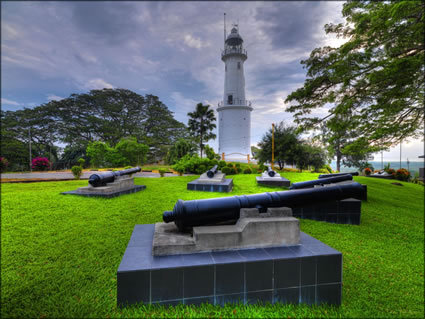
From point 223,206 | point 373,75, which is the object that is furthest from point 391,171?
point 223,206

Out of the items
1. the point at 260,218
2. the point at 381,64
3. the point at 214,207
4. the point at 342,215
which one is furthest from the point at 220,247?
the point at 381,64

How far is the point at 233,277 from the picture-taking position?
1.99m

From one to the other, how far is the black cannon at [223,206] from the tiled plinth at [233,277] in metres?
0.38

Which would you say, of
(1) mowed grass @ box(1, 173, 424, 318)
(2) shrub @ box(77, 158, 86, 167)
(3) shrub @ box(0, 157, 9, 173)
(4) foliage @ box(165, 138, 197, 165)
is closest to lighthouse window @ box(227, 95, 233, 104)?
(4) foliage @ box(165, 138, 197, 165)

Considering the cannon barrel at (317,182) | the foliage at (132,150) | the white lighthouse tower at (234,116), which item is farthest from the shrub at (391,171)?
the foliage at (132,150)

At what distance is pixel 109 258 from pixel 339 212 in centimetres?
521

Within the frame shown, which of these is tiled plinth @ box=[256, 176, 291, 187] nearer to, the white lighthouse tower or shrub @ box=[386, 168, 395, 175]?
the white lighthouse tower

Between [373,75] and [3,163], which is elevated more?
[373,75]

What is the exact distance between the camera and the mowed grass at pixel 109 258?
1.93m

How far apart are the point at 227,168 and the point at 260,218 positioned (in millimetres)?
Answer: 7563

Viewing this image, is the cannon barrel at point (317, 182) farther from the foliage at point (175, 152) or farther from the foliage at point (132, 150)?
the foliage at point (132, 150)

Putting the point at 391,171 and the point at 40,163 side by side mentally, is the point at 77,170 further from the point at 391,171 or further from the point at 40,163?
the point at 391,171

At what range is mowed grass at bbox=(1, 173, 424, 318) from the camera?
1929 millimetres

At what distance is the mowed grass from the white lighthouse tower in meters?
12.4
